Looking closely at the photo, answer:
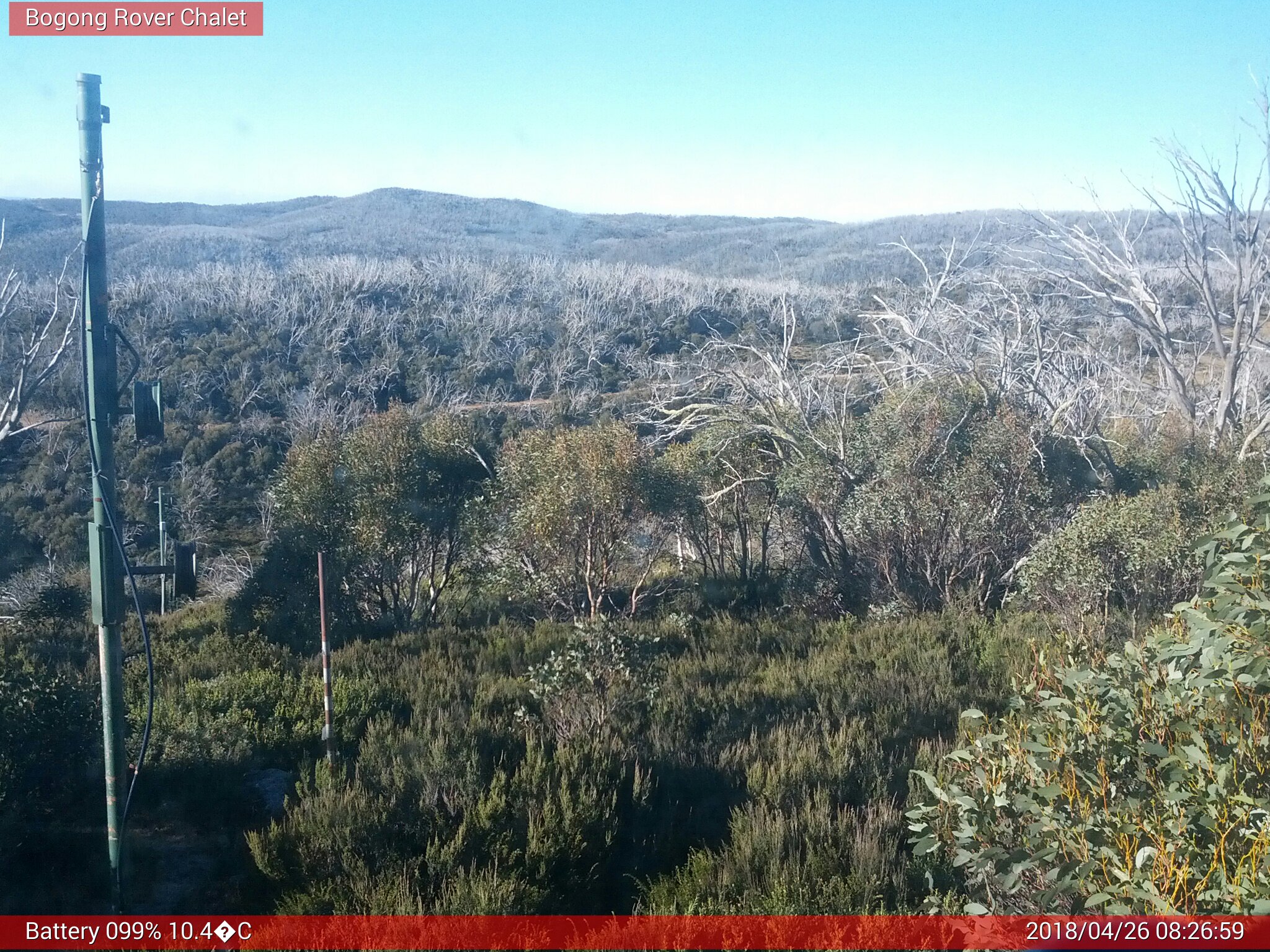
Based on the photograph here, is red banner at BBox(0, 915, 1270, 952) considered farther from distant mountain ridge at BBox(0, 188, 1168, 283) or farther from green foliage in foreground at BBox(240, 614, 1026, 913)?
distant mountain ridge at BBox(0, 188, 1168, 283)

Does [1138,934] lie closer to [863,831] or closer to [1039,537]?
[863,831]

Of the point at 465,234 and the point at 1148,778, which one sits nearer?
the point at 1148,778

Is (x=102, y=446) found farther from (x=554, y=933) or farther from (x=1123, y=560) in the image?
(x=1123, y=560)

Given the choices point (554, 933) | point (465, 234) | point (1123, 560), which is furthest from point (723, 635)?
point (465, 234)

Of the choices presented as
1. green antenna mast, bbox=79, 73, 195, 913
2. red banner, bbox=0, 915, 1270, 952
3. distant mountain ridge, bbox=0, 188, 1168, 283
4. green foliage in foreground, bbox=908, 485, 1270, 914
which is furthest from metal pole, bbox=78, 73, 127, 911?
distant mountain ridge, bbox=0, 188, 1168, 283

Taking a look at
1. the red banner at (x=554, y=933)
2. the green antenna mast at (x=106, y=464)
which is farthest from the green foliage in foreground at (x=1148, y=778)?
the green antenna mast at (x=106, y=464)

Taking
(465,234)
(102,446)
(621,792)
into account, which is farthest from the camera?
(465,234)
